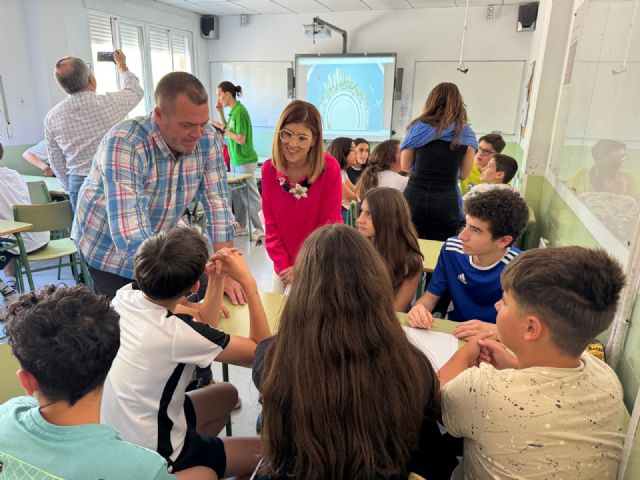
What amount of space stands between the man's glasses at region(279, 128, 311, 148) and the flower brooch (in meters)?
0.20

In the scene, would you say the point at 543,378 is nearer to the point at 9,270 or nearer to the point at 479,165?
the point at 479,165

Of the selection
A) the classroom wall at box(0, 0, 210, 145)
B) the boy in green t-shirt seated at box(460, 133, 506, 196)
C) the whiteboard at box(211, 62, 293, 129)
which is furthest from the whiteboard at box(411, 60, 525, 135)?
the classroom wall at box(0, 0, 210, 145)

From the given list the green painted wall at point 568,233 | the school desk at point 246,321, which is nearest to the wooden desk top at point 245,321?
the school desk at point 246,321

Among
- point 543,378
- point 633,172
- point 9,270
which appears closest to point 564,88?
point 633,172

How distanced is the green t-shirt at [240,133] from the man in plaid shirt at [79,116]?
5.77 ft

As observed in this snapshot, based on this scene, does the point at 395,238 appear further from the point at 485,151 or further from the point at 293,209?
the point at 485,151

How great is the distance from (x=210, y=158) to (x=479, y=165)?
3.09 meters

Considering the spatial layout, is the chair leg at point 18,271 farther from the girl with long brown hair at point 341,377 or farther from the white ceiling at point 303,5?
the white ceiling at point 303,5

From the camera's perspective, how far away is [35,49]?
16.8 ft

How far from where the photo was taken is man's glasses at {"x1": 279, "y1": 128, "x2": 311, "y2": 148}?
204 cm

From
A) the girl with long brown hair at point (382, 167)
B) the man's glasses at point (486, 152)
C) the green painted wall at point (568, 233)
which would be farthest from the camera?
the man's glasses at point (486, 152)

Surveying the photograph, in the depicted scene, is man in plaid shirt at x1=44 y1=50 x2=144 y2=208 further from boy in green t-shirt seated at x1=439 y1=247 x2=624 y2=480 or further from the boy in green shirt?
boy in green t-shirt seated at x1=439 y1=247 x2=624 y2=480

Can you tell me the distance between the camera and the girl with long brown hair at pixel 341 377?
0.88 m

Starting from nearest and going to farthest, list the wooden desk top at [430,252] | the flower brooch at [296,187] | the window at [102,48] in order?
1. the flower brooch at [296,187]
2. the wooden desk top at [430,252]
3. the window at [102,48]
